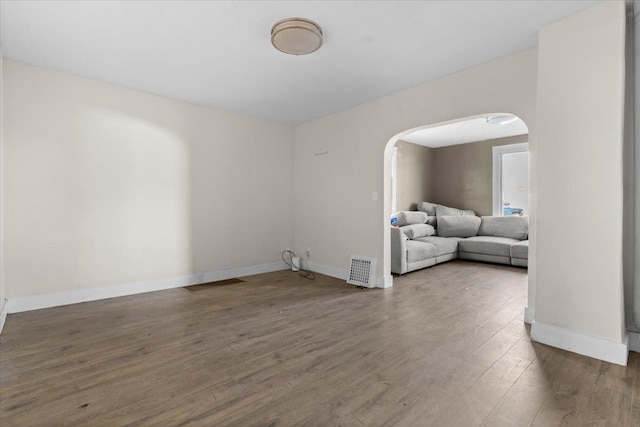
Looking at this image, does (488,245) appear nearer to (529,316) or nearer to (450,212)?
(450,212)

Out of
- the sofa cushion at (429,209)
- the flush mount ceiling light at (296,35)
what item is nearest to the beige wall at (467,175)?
the sofa cushion at (429,209)

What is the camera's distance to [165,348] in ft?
7.34

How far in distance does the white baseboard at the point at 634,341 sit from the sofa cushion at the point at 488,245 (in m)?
3.13

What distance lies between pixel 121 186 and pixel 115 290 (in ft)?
3.92

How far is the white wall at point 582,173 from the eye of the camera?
2039 mm

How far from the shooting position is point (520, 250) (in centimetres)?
498

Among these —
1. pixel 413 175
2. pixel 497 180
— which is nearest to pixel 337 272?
pixel 413 175

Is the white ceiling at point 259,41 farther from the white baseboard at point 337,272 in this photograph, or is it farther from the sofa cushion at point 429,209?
the sofa cushion at point 429,209

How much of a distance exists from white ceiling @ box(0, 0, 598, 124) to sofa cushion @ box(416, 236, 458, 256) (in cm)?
288

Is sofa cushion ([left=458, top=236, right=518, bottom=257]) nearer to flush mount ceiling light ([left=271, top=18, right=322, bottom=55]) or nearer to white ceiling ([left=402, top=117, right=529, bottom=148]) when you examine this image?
white ceiling ([left=402, top=117, right=529, bottom=148])

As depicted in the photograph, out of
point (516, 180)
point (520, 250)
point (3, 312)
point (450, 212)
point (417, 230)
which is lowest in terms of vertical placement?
point (3, 312)

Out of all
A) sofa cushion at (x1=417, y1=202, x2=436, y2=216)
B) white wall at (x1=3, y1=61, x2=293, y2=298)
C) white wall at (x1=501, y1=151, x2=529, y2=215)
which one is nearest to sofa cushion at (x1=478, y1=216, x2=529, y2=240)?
white wall at (x1=501, y1=151, x2=529, y2=215)

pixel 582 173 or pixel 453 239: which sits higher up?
pixel 582 173

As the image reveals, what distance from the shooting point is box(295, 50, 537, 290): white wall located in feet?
9.23
